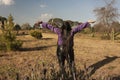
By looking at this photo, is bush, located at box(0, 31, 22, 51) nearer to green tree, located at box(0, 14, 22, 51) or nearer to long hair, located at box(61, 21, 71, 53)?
green tree, located at box(0, 14, 22, 51)

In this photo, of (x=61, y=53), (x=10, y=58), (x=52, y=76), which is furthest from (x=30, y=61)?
(x=52, y=76)

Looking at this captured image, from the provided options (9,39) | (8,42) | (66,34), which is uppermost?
(66,34)

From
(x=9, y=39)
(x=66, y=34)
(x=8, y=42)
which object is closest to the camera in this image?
(x=66, y=34)

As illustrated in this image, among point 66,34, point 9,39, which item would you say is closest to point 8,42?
point 9,39

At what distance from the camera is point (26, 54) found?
14.3m

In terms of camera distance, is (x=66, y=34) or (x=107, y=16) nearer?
(x=66, y=34)

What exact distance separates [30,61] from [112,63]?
Result: 157 inches

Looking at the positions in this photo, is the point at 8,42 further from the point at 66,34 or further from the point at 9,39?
the point at 66,34

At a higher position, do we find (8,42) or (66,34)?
(66,34)

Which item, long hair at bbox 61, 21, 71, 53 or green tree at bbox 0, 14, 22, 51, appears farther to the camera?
green tree at bbox 0, 14, 22, 51

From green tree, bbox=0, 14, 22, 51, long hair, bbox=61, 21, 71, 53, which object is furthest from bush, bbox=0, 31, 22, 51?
long hair, bbox=61, 21, 71, 53

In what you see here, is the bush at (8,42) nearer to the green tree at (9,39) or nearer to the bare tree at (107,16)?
the green tree at (9,39)

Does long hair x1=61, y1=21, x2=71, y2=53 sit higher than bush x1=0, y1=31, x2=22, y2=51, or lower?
higher

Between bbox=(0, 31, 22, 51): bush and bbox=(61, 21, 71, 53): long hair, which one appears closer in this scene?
bbox=(61, 21, 71, 53): long hair
